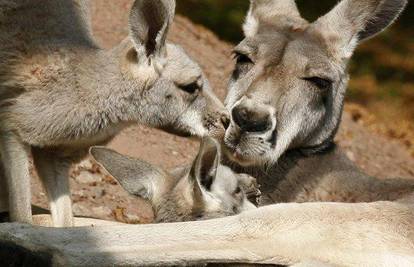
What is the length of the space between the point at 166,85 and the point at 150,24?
0.35 m

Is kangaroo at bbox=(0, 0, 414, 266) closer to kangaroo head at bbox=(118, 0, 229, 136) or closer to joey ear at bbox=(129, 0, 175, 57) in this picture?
kangaroo head at bbox=(118, 0, 229, 136)

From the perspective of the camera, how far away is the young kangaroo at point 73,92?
552 cm

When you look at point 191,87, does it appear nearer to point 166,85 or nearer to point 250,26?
point 166,85

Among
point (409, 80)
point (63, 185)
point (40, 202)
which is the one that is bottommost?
point (409, 80)

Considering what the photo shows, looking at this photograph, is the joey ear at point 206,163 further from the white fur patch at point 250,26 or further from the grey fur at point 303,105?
the white fur patch at point 250,26

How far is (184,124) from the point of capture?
5805 mm

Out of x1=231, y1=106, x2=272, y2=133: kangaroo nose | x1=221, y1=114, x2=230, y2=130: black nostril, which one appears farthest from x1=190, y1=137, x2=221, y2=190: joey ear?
x1=221, y1=114, x2=230, y2=130: black nostril

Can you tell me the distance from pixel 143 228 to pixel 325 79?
1388mm

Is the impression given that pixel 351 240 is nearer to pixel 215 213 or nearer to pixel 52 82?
pixel 215 213

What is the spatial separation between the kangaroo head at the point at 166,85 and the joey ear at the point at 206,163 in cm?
83

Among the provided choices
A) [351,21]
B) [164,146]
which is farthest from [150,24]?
[164,146]

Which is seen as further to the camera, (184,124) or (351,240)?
(184,124)

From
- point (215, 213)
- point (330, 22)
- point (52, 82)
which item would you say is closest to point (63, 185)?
point (52, 82)

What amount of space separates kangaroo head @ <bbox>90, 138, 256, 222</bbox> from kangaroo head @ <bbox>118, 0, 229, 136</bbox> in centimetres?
65
